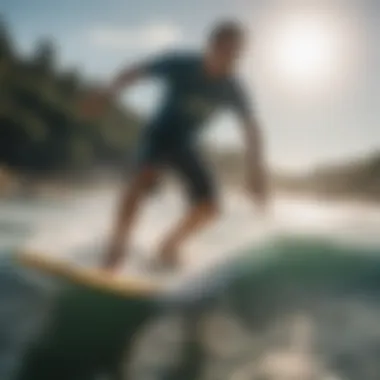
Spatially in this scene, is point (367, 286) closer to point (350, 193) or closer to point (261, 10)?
point (350, 193)

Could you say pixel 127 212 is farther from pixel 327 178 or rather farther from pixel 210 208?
pixel 327 178

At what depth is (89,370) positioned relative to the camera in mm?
1244

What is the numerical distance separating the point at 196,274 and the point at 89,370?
22 cm

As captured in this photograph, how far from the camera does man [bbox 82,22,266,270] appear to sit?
50.6 inches

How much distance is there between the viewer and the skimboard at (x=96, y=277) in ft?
4.15

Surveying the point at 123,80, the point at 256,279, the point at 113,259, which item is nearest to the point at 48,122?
the point at 123,80

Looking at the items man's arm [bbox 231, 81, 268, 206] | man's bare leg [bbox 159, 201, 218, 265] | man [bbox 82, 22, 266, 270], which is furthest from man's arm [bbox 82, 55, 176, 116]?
man's bare leg [bbox 159, 201, 218, 265]

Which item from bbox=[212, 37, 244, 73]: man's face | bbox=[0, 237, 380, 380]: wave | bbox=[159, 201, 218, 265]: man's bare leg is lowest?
bbox=[0, 237, 380, 380]: wave

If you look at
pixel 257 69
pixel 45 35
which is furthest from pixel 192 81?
pixel 45 35

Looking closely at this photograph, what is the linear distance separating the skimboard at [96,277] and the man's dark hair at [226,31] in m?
0.39

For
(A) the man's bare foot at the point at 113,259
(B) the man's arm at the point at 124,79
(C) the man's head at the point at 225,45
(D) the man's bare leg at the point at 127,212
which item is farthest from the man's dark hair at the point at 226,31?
(A) the man's bare foot at the point at 113,259

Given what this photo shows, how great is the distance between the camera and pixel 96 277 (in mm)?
1270

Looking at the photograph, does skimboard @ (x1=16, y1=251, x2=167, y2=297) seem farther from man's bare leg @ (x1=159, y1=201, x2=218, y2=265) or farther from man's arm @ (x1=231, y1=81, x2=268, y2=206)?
man's arm @ (x1=231, y1=81, x2=268, y2=206)

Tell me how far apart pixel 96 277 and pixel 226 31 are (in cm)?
44
